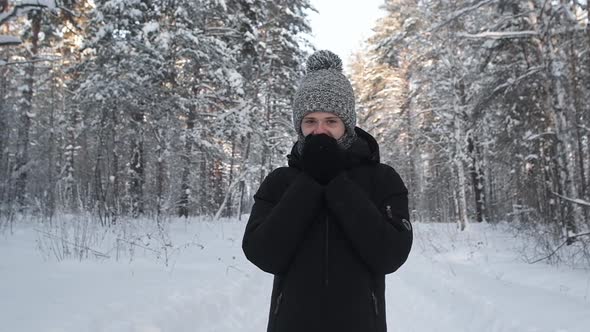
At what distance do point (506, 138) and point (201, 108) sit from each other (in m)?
12.5

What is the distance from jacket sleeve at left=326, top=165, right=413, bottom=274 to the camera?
4.99ft

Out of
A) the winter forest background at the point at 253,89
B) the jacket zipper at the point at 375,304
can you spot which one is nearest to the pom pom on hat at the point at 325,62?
the jacket zipper at the point at 375,304

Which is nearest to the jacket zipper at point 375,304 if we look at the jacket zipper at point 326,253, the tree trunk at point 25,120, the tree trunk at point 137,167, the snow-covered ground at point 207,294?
the jacket zipper at point 326,253

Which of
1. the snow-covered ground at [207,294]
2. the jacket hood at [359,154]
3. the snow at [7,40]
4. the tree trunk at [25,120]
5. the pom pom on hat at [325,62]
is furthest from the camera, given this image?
the tree trunk at [25,120]

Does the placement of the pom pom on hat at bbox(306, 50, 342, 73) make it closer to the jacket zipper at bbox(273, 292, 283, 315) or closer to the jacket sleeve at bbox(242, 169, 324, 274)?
the jacket sleeve at bbox(242, 169, 324, 274)

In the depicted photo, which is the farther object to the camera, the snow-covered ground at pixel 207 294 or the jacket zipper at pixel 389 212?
the snow-covered ground at pixel 207 294

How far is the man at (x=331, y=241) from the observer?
1.54m

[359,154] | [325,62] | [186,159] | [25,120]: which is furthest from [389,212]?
[25,120]

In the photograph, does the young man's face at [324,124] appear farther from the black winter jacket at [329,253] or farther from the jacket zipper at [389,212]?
the jacket zipper at [389,212]

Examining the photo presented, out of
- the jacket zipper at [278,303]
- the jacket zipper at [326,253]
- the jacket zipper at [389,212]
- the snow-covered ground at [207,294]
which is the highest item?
the jacket zipper at [389,212]

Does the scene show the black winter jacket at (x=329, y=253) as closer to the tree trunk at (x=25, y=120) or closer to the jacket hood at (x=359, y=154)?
the jacket hood at (x=359, y=154)

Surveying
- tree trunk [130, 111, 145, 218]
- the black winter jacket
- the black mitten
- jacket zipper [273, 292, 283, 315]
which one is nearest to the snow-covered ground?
jacket zipper [273, 292, 283, 315]

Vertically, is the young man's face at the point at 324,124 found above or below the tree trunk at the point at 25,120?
below

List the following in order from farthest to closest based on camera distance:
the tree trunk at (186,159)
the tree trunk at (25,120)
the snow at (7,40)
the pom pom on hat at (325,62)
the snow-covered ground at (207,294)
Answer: the tree trunk at (25,120) < the tree trunk at (186,159) < the snow at (7,40) < the snow-covered ground at (207,294) < the pom pom on hat at (325,62)
